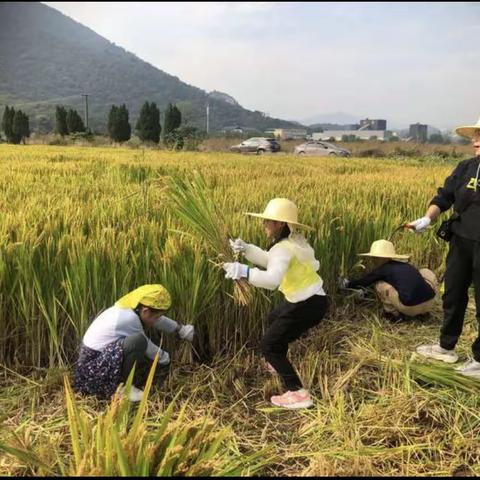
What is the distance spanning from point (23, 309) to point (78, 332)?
0.90 feet

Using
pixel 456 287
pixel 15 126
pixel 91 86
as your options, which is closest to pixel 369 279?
pixel 456 287

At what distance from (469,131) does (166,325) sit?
1.88 m

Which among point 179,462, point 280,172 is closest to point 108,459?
point 179,462

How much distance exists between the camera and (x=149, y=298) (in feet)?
7.32

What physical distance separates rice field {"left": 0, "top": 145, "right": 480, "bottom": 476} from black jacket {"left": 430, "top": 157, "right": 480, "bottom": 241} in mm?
706

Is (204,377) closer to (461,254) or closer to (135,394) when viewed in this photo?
(135,394)

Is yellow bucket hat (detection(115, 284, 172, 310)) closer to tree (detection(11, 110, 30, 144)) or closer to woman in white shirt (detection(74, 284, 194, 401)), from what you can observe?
woman in white shirt (detection(74, 284, 194, 401))

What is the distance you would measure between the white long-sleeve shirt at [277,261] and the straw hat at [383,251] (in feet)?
3.20

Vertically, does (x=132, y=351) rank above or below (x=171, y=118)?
below

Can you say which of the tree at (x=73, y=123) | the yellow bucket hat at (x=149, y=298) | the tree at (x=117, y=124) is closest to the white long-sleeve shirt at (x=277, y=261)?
the yellow bucket hat at (x=149, y=298)

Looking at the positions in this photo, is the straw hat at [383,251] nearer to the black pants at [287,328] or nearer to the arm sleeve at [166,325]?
the black pants at [287,328]

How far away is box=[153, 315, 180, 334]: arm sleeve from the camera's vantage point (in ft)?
7.78

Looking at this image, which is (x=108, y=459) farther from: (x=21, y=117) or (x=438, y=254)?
(x=21, y=117)

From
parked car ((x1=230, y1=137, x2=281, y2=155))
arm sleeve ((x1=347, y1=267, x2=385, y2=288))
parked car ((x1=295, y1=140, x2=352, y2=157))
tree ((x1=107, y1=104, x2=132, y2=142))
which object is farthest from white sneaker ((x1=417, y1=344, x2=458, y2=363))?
tree ((x1=107, y1=104, x2=132, y2=142))
